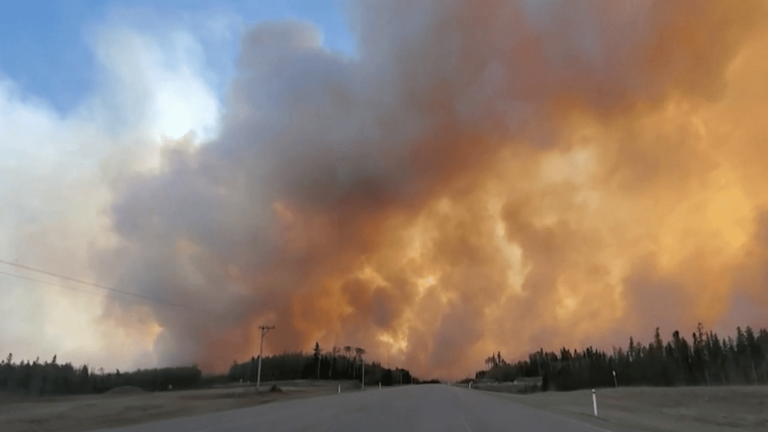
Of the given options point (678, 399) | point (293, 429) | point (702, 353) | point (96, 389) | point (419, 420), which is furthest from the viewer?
point (702, 353)

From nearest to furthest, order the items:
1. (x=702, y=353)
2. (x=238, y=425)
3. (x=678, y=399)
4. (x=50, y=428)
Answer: (x=238, y=425) → (x=50, y=428) → (x=678, y=399) → (x=702, y=353)

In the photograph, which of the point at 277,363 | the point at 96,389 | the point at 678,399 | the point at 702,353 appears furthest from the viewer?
the point at 277,363

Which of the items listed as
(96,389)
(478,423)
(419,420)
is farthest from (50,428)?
(96,389)

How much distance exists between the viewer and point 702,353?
149625 mm

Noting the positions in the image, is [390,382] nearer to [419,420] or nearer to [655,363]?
[655,363]

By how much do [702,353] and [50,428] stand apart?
571 feet

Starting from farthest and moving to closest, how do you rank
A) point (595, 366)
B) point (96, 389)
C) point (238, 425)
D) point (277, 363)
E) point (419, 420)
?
point (277, 363) → point (595, 366) → point (96, 389) → point (419, 420) → point (238, 425)

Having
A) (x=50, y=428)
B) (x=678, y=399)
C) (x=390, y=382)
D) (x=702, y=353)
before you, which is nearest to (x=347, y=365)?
(x=390, y=382)

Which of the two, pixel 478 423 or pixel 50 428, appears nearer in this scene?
pixel 478 423

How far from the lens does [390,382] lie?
190 meters

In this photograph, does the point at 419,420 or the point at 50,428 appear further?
the point at 50,428

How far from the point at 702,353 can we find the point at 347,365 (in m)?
123

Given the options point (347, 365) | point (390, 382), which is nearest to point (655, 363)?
point (390, 382)

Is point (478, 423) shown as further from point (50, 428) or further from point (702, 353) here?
point (702, 353)
